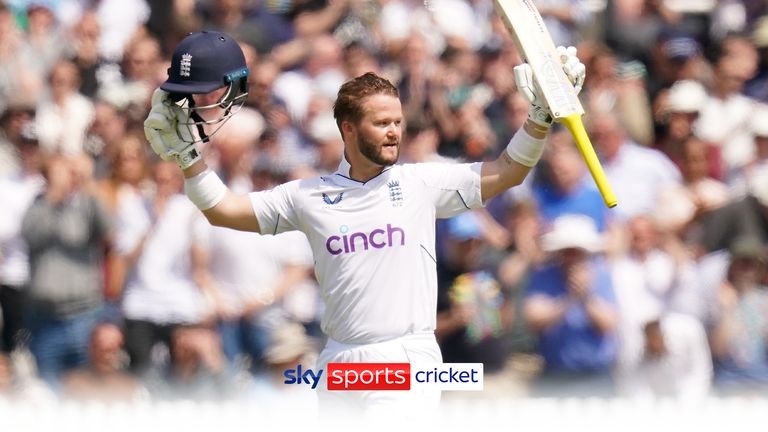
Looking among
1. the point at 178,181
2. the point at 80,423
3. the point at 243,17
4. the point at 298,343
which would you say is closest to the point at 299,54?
the point at 243,17

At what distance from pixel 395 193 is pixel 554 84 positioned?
0.81 m

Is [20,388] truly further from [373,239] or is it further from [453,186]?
[453,186]

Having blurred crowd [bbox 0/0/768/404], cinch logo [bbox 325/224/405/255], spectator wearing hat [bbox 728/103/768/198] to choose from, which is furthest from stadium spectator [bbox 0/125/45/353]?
spectator wearing hat [bbox 728/103/768/198]

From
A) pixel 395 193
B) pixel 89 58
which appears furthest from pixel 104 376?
pixel 395 193

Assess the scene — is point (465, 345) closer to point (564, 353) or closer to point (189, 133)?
point (564, 353)

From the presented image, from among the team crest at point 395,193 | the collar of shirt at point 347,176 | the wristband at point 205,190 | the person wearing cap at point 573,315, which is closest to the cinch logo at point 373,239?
the team crest at point 395,193

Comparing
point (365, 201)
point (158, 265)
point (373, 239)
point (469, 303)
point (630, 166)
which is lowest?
point (373, 239)

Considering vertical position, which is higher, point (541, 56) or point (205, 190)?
point (541, 56)

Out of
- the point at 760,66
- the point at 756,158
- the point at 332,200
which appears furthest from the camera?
the point at 760,66

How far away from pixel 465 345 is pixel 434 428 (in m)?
3.34

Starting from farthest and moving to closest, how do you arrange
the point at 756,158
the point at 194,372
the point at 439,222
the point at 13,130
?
the point at 13,130 → the point at 756,158 → the point at 439,222 → the point at 194,372

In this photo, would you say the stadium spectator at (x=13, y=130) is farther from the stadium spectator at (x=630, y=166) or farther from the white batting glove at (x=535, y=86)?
the white batting glove at (x=535, y=86)

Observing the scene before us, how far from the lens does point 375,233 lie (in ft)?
21.7

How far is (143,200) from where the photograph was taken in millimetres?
10539
